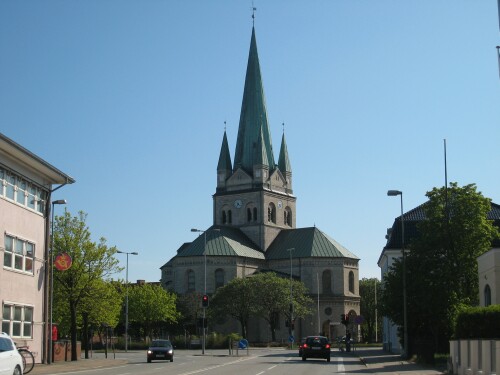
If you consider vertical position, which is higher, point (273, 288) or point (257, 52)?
point (257, 52)

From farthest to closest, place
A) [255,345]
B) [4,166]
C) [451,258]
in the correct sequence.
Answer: [255,345] < [451,258] < [4,166]

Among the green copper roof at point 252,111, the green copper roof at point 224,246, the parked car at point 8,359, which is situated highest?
the green copper roof at point 252,111

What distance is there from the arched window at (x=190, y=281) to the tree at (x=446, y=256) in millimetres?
64460

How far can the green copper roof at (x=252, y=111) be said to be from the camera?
11762cm

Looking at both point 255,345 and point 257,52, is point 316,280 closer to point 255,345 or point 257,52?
point 255,345

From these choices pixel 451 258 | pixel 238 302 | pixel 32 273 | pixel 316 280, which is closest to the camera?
pixel 32 273

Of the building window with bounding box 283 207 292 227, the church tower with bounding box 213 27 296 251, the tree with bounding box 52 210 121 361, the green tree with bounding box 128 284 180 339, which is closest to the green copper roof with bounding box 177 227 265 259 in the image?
the church tower with bounding box 213 27 296 251

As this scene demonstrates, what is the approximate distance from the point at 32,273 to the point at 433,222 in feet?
67.4

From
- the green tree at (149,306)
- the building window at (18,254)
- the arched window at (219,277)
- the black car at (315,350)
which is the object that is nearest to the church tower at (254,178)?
the arched window at (219,277)

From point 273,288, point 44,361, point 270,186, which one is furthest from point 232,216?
point 44,361

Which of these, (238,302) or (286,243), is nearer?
(238,302)

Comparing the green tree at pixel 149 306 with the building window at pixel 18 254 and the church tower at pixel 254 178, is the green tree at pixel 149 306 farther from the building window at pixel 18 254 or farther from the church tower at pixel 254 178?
the building window at pixel 18 254

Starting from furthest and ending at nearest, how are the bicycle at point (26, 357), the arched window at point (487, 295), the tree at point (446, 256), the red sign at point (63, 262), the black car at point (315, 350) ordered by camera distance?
the black car at point (315, 350), the tree at point (446, 256), the red sign at point (63, 262), the arched window at point (487, 295), the bicycle at point (26, 357)

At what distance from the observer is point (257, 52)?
119 m
